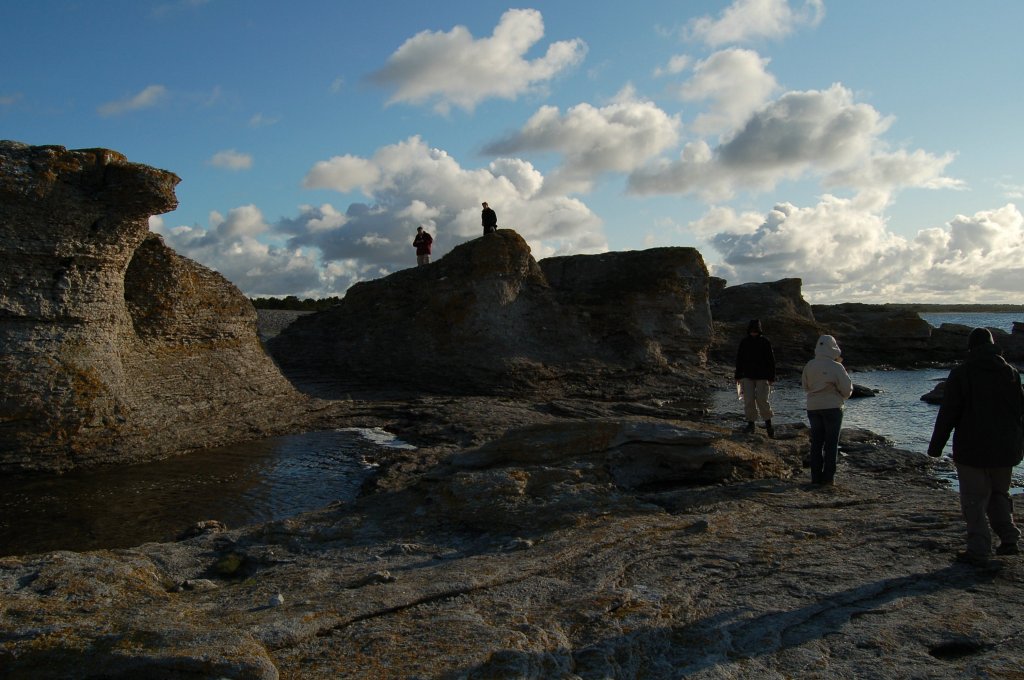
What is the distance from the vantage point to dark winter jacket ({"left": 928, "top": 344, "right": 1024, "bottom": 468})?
6.10 metres

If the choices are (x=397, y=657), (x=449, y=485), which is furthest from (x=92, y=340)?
(x=397, y=657)

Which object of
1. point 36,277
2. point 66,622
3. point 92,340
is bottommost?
point 66,622

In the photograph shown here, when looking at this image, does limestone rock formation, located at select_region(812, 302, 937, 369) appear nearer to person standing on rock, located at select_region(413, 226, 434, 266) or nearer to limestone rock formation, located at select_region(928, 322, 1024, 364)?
limestone rock formation, located at select_region(928, 322, 1024, 364)

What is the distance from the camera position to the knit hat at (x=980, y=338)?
638cm

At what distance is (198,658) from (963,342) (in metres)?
53.5

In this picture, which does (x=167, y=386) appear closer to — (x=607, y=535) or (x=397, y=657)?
(x=607, y=535)

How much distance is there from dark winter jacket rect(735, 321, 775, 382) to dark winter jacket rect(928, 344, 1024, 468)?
6.63 metres

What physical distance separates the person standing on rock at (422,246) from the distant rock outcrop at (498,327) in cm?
74

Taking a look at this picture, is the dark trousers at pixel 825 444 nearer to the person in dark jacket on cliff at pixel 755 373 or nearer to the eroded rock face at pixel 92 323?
the person in dark jacket on cliff at pixel 755 373

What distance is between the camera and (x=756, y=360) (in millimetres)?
13109

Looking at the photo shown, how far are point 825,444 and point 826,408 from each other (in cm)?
48

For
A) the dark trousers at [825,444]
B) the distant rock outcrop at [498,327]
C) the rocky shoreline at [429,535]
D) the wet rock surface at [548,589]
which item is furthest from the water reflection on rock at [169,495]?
the distant rock outcrop at [498,327]

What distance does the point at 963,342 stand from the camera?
46.4m

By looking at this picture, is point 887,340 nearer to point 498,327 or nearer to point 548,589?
point 498,327
